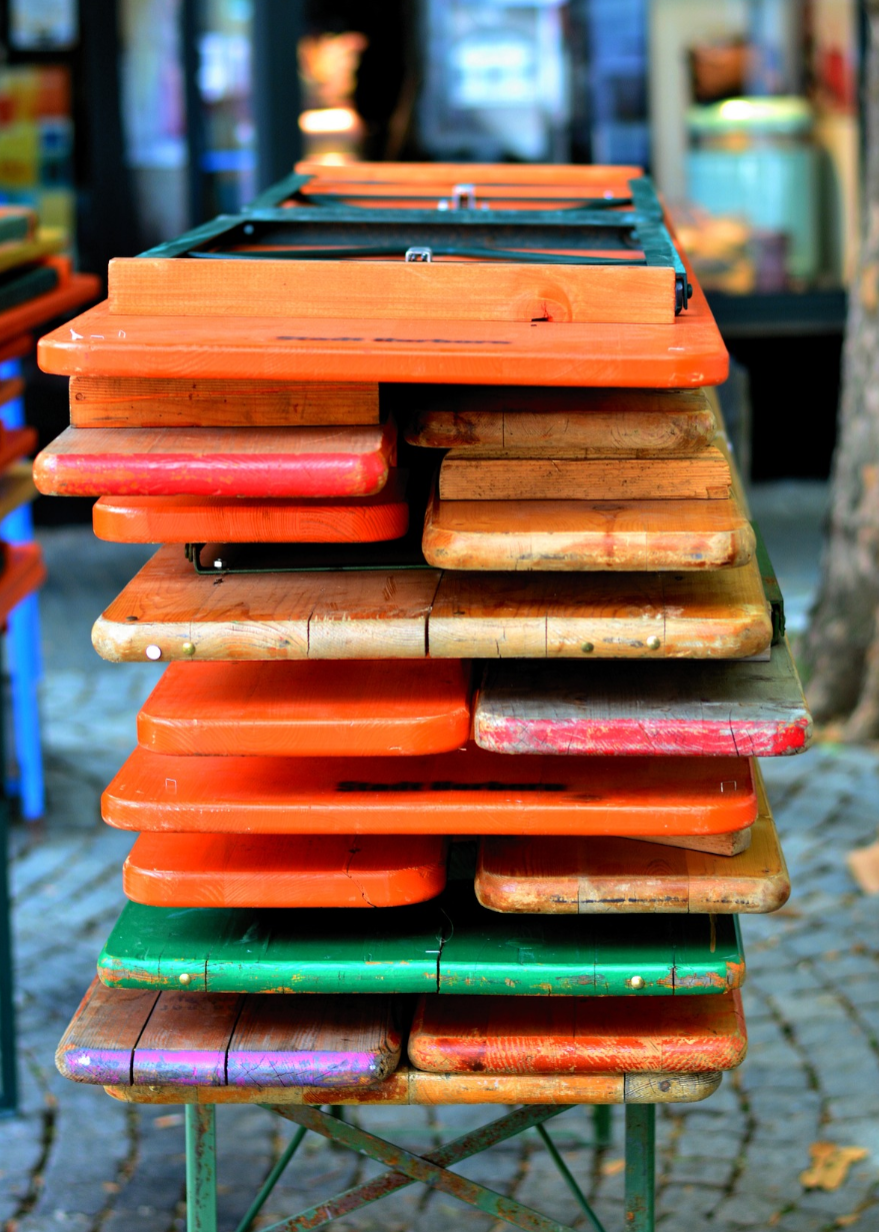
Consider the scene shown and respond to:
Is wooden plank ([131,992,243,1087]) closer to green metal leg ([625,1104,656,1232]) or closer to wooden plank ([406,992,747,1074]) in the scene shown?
wooden plank ([406,992,747,1074])

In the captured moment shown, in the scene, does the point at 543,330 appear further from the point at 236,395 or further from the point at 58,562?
the point at 58,562

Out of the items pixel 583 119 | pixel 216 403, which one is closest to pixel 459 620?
pixel 216 403

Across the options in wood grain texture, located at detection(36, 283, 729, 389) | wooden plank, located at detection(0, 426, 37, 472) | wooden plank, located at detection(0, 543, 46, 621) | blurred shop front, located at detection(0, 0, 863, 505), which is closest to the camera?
wood grain texture, located at detection(36, 283, 729, 389)

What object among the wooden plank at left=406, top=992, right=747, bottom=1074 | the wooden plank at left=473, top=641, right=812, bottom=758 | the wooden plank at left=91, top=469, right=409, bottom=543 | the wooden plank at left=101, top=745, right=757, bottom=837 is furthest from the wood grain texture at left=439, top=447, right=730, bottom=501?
the wooden plank at left=406, top=992, right=747, bottom=1074

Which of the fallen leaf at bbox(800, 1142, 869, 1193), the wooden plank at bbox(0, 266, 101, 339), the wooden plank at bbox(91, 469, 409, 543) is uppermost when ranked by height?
the wooden plank at bbox(0, 266, 101, 339)

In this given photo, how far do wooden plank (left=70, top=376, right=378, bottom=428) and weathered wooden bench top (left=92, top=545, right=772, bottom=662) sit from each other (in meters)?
0.21

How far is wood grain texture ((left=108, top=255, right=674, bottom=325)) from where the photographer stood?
5.52 feet

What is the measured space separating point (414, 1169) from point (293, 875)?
0.53 m

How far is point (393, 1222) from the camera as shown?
9.56ft

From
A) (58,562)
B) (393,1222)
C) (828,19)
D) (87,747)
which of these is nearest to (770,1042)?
(393,1222)

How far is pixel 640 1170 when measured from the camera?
77.9 inches

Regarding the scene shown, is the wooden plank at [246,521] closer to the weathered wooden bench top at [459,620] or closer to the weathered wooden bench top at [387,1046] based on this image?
the weathered wooden bench top at [459,620]

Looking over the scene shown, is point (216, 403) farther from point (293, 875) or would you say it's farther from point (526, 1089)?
point (526, 1089)

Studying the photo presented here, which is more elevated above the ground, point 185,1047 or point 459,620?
point 459,620
